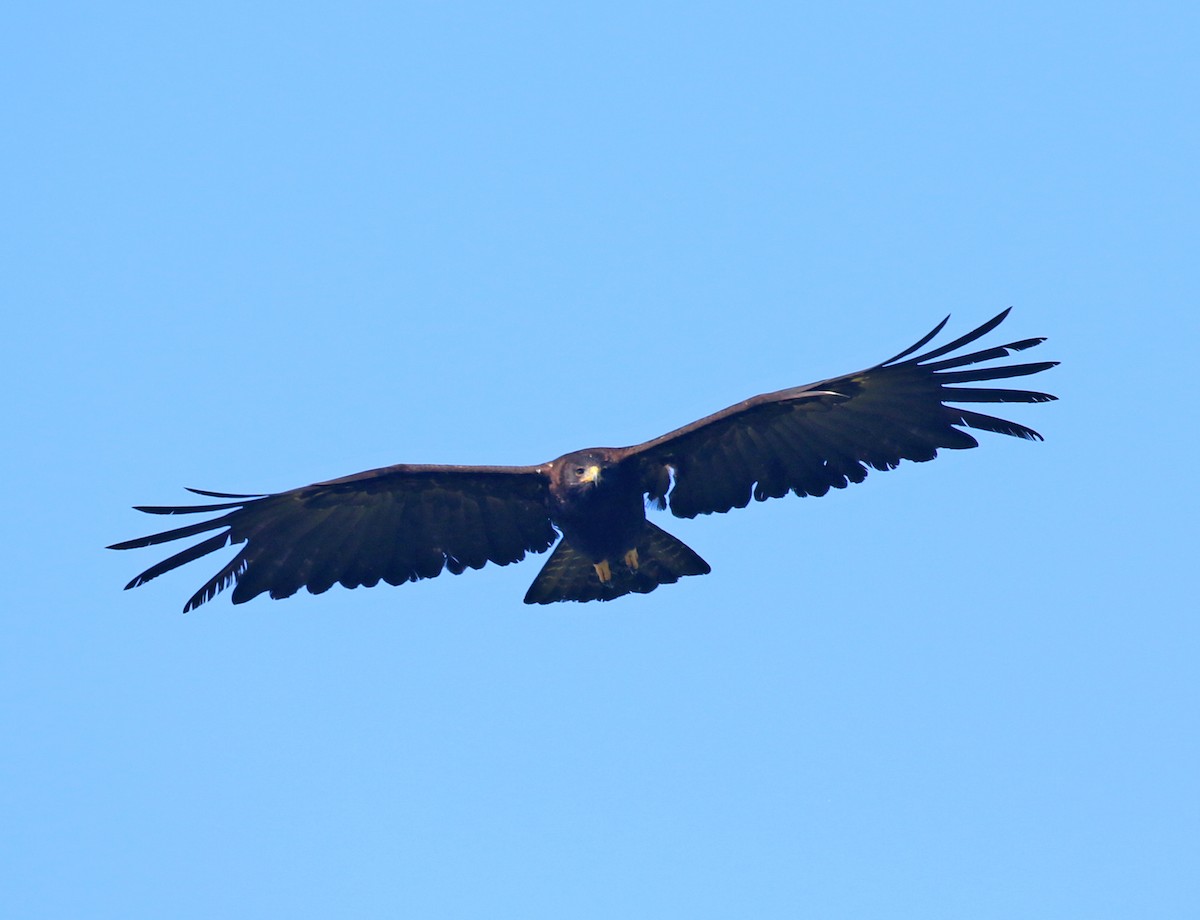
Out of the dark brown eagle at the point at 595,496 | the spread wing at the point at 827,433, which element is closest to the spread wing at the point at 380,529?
the dark brown eagle at the point at 595,496

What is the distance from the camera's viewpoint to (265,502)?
14.3 meters

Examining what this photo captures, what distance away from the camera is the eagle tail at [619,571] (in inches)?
562

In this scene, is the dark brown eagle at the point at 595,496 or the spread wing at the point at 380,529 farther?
the spread wing at the point at 380,529

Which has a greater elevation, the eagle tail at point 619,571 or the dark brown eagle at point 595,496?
the dark brown eagle at point 595,496

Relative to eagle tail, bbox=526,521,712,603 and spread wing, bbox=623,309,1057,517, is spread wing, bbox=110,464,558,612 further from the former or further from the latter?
spread wing, bbox=623,309,1057,517

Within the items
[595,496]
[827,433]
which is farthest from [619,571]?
[827,433]

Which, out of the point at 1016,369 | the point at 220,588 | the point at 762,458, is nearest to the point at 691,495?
the point at 762,458

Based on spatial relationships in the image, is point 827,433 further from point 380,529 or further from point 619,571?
point 380,529

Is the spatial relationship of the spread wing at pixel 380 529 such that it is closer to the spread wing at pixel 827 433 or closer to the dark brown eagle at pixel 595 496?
the dark brown eagle at pixel 595 496

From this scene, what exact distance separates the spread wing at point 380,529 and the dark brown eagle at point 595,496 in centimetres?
1

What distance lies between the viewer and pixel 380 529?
14.6 metres

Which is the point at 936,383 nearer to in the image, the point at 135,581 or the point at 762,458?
the point at 762,458

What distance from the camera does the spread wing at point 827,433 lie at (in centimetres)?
1323

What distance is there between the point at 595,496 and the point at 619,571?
2.89 feet
